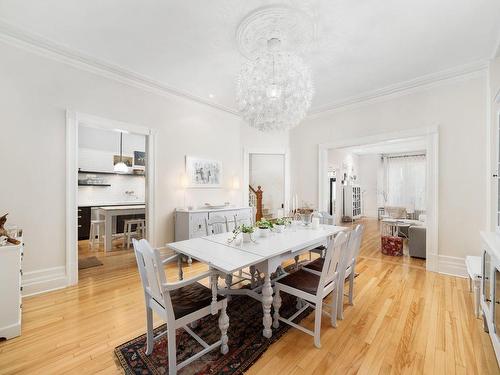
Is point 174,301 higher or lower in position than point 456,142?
lower

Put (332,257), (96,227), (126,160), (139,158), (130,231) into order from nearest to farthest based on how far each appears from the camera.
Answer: (332,257)
(130,231)
(96,227)
(126,160)
(139,158)

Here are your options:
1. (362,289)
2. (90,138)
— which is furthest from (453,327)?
(90,138)

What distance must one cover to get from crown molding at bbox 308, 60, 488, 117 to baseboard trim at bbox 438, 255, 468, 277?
273 centimetres

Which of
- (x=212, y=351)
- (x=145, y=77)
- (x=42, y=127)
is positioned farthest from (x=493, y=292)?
(x=42, y=127)

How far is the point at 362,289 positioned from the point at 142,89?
4426 millimetres

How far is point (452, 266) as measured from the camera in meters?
3.55

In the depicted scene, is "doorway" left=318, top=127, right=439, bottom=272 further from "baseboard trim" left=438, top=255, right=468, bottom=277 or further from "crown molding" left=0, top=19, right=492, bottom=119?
"crown molding" left=0, top=19, right=492, bottom=119

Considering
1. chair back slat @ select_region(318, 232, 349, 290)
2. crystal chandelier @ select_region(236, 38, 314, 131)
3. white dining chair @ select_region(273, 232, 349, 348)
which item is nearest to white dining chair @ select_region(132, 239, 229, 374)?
white dining chair @ select_region(273, 232, 349, 348)

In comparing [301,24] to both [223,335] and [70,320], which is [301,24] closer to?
[223,335]

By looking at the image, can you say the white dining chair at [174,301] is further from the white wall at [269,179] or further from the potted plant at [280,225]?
the white wall at [269,179]

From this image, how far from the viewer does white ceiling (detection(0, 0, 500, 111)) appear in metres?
2.27

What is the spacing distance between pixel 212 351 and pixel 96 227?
480cm

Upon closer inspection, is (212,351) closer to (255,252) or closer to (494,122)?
(255,252)

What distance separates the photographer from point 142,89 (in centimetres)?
382
